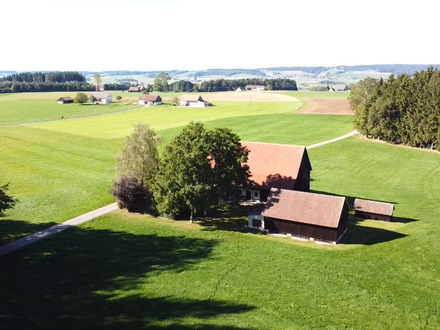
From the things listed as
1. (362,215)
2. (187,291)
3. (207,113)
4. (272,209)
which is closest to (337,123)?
(207,113)

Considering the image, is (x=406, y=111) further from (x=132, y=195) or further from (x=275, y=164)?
(x=132, y=195)

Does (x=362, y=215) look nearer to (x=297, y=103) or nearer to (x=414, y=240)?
(x=414, y=240)

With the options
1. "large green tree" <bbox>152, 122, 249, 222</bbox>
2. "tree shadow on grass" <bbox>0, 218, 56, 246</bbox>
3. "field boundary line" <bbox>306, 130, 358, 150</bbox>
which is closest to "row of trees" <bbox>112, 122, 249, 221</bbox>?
"large green tree" <bbox>152, 122, 249, 222</bbox>

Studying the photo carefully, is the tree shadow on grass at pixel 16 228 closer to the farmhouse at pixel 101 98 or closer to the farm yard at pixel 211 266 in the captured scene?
the farm yard at pixel 211 266

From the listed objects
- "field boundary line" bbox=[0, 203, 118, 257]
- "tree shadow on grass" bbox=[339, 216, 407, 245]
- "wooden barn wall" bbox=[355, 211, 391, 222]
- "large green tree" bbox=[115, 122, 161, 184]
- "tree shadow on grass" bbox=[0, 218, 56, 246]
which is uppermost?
"large green tree" bbox=[115, 122, 161, 184]

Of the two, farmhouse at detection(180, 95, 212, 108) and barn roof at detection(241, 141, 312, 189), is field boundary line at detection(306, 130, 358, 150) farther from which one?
farmhouse at detection(180, 95, 212, 108)

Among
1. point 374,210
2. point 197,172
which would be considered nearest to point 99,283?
point 197,172

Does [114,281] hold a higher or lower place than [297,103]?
lower
